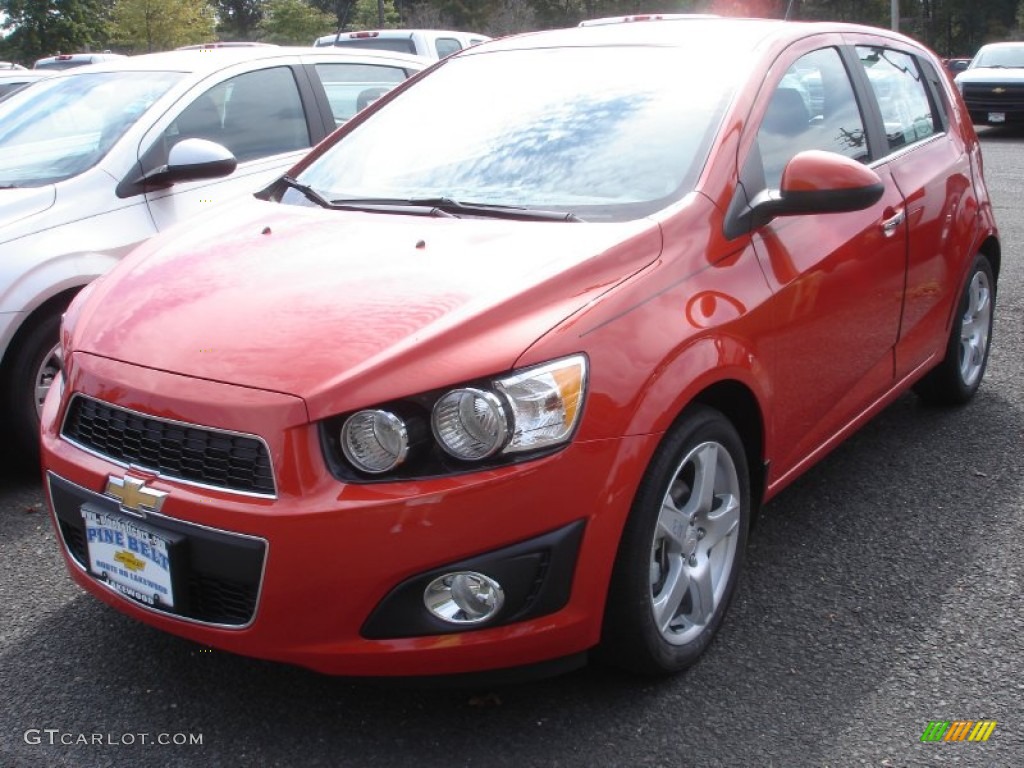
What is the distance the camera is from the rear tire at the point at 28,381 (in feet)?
13.7

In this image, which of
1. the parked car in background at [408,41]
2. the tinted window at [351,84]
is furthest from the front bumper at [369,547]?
the parked car in background at [408,41]

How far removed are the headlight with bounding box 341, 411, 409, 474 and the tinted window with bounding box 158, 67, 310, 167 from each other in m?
2.90

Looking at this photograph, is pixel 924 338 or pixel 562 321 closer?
pixel 562 321

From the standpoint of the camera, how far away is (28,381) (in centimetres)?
421

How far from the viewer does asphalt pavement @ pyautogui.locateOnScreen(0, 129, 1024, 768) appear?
8.46 ft

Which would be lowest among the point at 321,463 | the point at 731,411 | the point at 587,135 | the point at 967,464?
the point at 967,464

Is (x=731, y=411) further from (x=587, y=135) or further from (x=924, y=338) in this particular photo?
(x=924, y=338)

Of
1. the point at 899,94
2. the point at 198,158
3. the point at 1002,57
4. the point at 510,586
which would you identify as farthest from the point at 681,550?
the point at 1002,57

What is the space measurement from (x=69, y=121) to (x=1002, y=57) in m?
19.4

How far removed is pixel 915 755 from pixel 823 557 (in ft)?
3.45

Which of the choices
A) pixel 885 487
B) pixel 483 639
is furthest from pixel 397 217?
pixel 885 487

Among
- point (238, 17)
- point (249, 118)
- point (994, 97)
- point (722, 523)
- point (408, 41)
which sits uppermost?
point (238, 17)

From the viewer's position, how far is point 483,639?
7.93 feet

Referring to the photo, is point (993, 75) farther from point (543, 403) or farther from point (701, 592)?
point (543, 403)
